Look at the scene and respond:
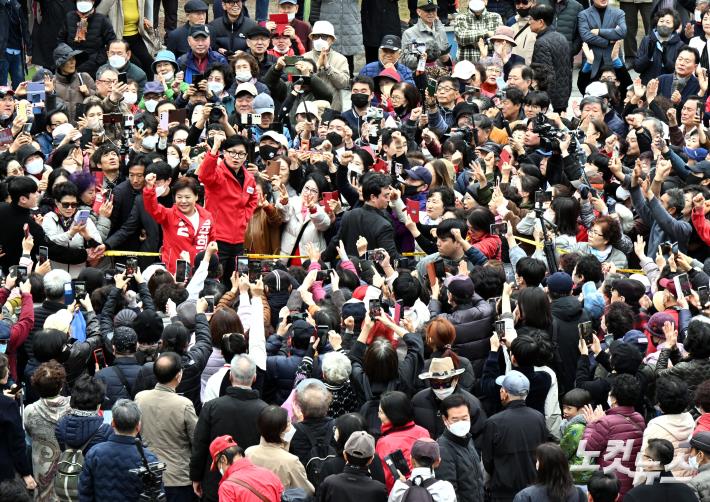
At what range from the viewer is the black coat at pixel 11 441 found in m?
9.42

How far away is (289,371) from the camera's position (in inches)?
390

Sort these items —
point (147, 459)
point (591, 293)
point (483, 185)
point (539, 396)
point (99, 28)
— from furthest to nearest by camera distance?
1. point (99, 28)
2. point (483, 185)
3. point (591, 293)
4. point (539, 396)
5. point (147, 459)

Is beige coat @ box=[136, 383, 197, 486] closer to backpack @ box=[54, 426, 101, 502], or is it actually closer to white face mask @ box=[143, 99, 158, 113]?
backpack @ box=[54, 426, 101, 502]

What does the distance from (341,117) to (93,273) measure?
4.70m

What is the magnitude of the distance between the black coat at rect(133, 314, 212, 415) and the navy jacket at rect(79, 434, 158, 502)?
3.27 feet

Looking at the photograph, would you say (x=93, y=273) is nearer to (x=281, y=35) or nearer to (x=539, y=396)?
(x=539, y=396)

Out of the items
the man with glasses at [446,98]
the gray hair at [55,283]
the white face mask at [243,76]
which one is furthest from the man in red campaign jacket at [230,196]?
the man with glasses at [446,98]

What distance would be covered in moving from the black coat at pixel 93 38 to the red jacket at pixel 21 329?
764 cm

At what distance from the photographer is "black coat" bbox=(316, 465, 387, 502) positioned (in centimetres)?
835

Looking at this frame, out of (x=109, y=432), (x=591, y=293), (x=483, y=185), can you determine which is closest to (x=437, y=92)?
(x=483, y=185)

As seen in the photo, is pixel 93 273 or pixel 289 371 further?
pixel 93 273

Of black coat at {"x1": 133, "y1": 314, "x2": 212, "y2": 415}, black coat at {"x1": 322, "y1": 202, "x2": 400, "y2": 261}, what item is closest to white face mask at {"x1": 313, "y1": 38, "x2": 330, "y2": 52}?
black coat at {"x1": 322, "y1": 202, "x2": 400, "y2": 261}

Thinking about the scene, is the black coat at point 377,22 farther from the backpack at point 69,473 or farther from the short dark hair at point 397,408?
the backpack at point 69,473

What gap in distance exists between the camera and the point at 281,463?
8.68 m
